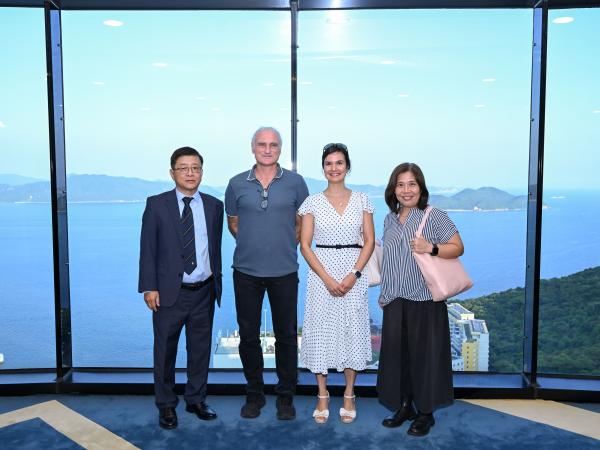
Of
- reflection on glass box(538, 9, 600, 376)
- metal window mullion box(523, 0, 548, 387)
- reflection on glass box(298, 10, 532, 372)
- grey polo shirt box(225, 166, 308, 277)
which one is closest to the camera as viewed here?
grey polo shirt box(225, 166, 308, 277)

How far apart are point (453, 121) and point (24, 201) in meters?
3.18

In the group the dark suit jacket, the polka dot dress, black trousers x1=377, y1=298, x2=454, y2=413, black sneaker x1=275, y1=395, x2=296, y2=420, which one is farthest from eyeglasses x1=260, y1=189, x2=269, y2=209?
black sneaker x1=275, y1=395, x2=296, y2=420

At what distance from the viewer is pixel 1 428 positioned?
278 cm

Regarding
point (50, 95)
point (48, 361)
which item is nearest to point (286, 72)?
point (50, 95)

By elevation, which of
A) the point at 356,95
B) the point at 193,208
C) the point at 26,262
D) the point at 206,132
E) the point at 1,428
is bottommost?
the point at 1,428

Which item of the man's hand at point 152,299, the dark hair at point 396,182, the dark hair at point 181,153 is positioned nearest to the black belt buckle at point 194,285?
the man's hand at point 152,299

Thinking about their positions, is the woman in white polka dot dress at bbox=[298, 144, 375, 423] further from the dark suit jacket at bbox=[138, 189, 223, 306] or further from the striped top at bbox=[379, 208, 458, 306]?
the dark suit jacket at bbox=[138, 189, 223, 306]

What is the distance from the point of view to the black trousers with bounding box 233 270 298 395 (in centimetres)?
282

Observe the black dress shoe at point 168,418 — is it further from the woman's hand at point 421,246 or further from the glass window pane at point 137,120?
the woman's hand at point 421,246

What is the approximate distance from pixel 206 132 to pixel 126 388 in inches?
73.2

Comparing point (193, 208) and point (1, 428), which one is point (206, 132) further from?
point (1, 428)

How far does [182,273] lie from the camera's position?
2715mm

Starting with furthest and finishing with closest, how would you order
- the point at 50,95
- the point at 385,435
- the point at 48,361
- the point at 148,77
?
the point at 148,77, the point at 48,361, the point at 50,95, the point at 385,435

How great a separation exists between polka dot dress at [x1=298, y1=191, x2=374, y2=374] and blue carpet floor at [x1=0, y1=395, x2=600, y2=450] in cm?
35
